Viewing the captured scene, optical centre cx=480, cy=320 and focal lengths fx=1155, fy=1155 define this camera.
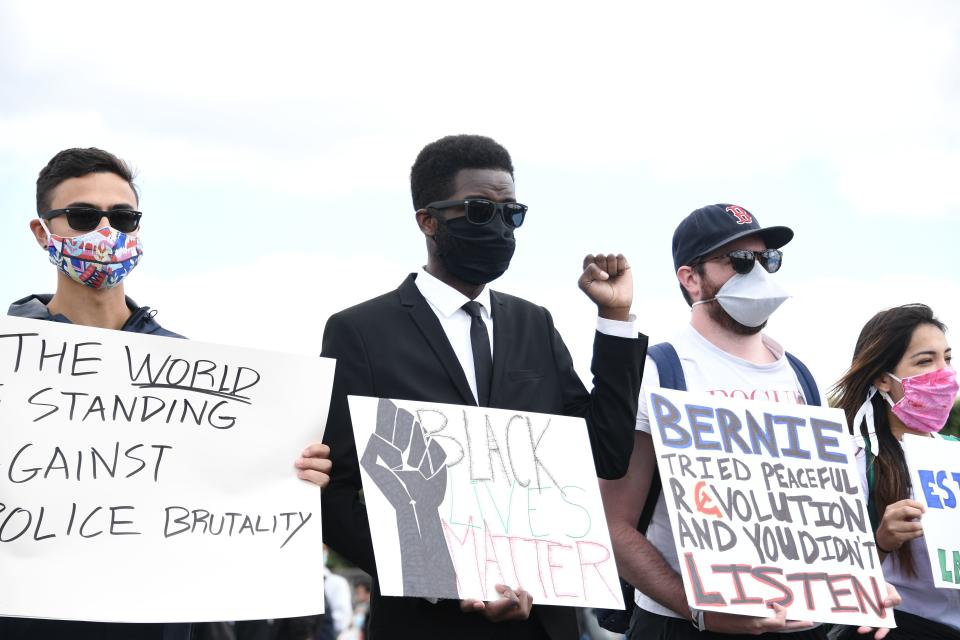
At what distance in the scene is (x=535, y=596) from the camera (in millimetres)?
3881

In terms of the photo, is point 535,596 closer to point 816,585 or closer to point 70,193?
point 816,585

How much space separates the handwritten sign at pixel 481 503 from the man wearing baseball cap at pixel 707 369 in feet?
1.42

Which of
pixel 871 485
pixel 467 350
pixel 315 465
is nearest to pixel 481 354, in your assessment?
pixel 467 350

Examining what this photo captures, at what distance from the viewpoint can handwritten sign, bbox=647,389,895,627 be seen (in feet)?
14.1

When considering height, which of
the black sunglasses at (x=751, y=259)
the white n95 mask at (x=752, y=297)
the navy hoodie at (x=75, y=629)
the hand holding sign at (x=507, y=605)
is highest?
the black sunglasses at (x=751, y=259)

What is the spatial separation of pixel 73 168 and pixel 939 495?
3946 millimetres

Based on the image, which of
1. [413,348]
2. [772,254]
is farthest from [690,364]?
[413,348]

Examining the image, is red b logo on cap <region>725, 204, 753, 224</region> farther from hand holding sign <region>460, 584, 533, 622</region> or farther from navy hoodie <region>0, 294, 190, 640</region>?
navy hoodie <region>0, 294, 190, 640</region>

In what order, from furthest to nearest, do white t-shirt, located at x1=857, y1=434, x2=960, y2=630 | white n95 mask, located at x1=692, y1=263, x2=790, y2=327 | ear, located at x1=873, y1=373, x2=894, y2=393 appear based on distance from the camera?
1. ear, located at x1=873, y1=373, x2=894, y2=393
2. white t-shirt, located at x1=857, y1=434, x2=960, y2=630
3. white n95 mask, located at x1=692, y1=263, x2=790, y2=327

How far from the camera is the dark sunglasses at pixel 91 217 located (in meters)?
4.08

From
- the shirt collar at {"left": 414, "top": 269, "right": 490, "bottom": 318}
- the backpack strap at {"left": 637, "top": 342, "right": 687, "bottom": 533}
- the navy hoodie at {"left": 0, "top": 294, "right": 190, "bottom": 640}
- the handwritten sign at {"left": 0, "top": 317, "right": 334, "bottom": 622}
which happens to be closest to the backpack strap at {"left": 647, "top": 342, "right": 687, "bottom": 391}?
the backpack strap at {"left": 637, "top": 342, "right": 687, "bottom": 533}

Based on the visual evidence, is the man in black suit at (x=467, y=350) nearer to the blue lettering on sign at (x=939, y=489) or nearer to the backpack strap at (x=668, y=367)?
the backpack strap at (x=668, y=367)

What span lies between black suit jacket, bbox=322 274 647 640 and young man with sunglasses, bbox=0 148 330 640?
201mm

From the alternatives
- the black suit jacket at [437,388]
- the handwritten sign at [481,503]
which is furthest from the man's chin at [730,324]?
the handwritten sign at [481,503]
